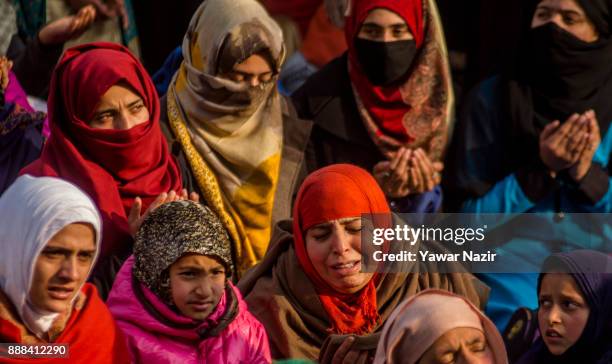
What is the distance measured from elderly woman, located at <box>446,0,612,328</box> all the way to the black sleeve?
1591 millimetres

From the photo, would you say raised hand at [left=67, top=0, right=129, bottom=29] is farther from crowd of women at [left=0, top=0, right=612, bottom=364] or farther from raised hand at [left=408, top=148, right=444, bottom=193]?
raised hand at [left=408, top=148, right=444, bottom=193]

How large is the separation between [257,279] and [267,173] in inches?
23.9

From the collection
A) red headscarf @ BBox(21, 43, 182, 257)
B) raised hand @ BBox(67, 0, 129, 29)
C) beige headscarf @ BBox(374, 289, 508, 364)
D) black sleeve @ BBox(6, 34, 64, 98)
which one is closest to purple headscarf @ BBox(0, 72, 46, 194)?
red headscarf @ BBox(21, 43, 182, 257)

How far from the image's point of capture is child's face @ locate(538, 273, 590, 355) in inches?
240

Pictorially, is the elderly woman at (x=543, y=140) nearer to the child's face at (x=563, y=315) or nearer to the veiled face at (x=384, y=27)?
the veiled face at (x=384, y=27)

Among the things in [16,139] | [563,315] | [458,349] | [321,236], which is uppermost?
[16,139]

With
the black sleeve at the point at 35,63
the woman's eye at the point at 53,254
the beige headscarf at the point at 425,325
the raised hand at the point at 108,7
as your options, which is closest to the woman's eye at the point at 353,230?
the beige headscarf at the point at 425,325

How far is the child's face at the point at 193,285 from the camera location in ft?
18.5

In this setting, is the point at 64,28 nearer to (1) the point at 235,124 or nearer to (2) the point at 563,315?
(1) the point at 235,124

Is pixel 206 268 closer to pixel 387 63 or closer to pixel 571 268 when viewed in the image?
pixel 571 268

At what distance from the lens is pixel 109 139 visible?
6273mm

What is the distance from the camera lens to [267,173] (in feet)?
22.2

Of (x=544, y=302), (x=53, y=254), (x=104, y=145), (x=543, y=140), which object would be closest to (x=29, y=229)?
(x=53, y=254)

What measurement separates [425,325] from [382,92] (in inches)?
70.8
